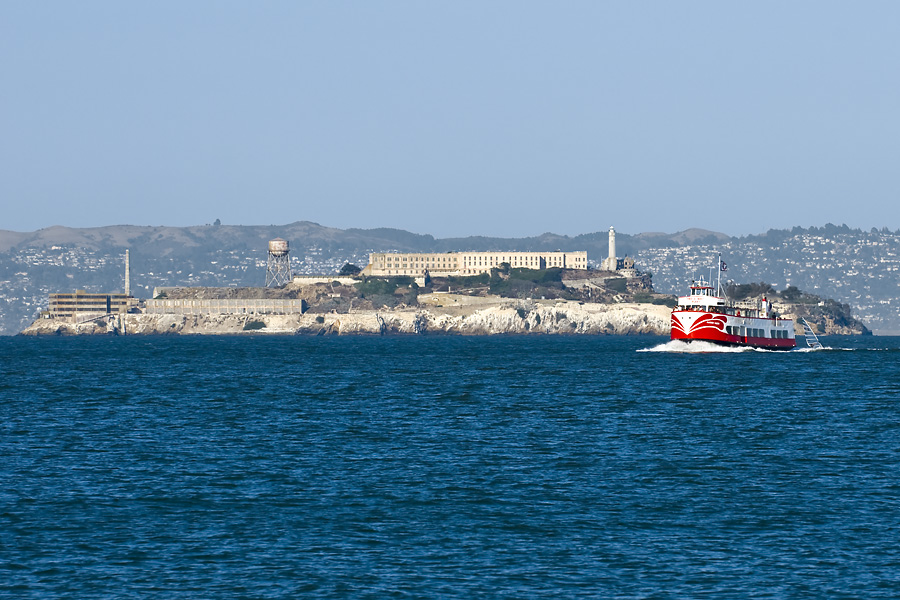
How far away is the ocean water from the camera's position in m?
30.8

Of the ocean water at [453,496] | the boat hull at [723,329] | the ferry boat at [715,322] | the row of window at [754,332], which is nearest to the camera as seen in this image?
Result: the ocean water at [453,496]

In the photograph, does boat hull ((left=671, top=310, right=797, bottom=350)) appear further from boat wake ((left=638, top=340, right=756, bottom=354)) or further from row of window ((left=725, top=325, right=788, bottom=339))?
boat wake ((left=638, top=340, right=756, bottom=354))

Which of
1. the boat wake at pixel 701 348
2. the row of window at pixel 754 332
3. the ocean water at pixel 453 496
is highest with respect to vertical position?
the row of window at pixel 754 332

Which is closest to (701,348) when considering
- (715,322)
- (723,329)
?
(723,329)

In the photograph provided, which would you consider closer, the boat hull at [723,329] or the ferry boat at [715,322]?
the ferry boat at [715,322]

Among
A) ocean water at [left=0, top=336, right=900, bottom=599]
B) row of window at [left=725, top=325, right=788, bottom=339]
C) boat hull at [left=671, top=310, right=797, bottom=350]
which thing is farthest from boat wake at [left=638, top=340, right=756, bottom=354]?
ocean water at [left=0, top=336, right=900, bottom=599]

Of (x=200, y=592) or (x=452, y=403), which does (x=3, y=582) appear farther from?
(x=452, y=403)

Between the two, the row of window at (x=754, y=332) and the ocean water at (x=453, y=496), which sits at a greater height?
the row of window at (x=754, y=332)

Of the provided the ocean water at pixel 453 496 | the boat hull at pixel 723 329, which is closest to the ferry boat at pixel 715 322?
the boat hull at pixel 723 329

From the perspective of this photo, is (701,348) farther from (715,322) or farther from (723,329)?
(715,322)

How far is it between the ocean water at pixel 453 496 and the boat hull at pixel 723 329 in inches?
2212

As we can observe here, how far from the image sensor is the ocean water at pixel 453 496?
30.8m

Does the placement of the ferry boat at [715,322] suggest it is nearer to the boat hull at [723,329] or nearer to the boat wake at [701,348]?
the boat hull at [723,329]

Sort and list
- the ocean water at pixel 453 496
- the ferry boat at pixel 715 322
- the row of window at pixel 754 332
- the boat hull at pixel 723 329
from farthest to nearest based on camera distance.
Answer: the row of window at pixel 754 332, the boat hull at pixel 723 329, the ferry boat at pixel 715 322, the ocean water at pixel 453 496
